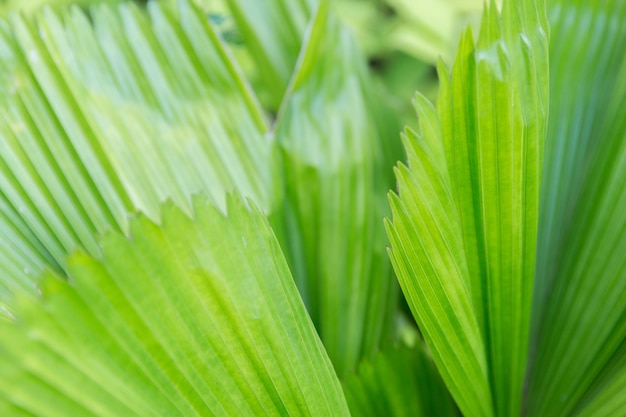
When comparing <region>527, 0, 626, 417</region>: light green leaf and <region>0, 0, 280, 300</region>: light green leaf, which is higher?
<region>0, 0, 280, 300</region>: light green leaf

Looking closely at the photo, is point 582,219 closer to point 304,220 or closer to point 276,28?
point 304,220

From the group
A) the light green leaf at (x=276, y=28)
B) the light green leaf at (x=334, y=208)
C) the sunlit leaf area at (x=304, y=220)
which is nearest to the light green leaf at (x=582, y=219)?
the sunlit leaf area at (x=304, y=220)

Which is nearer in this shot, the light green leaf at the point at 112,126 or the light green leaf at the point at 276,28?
the light green leaf at the point at 112,126

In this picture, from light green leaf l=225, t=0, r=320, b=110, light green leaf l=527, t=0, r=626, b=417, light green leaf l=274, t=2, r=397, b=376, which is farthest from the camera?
light green leaf l=225, t=0, r=320, b=110

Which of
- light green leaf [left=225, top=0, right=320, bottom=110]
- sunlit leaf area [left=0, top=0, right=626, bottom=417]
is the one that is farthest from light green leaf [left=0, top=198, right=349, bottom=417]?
light green leaf [left=225, top=0, right=320, bottom=110]

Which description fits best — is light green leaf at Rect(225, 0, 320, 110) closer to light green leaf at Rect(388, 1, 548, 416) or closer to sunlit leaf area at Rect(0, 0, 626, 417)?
sunlit leaf area at Rect(0, 0, 626, 417)

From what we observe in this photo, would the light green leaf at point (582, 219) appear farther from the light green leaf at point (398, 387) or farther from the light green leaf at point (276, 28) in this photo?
the light green leaf at point (276, 28)

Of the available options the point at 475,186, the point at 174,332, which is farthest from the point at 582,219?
the point at 174,332

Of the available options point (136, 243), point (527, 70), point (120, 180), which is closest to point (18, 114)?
point (120, 180)
